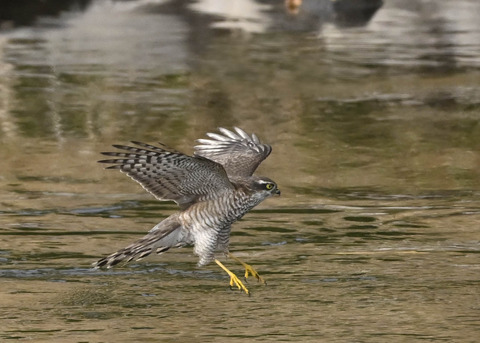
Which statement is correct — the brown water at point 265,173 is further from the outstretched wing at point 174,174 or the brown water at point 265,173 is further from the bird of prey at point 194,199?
the outstretched wing at point 174,174

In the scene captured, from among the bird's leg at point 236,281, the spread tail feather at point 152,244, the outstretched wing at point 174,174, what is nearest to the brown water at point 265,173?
the bird's leg at point 236,281

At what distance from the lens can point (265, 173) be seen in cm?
1119

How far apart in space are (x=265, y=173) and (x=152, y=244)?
3501 mm

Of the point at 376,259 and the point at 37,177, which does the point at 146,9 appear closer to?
the point at 37,177

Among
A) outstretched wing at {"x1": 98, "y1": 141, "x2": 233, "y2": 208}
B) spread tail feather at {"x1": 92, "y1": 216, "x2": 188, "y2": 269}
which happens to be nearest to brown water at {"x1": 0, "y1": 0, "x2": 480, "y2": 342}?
spread tail feather at {"x1": 92, "y1": 216, "x2": 188, "y2": 269}

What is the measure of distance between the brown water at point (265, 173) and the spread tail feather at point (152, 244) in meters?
0.22

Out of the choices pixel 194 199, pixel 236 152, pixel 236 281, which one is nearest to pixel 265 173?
pixel 236 152

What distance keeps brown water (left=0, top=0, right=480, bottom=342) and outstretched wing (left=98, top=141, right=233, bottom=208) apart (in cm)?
57

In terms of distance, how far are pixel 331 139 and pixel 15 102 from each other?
149 inches

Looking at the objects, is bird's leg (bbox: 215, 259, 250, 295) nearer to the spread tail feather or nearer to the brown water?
the brown water

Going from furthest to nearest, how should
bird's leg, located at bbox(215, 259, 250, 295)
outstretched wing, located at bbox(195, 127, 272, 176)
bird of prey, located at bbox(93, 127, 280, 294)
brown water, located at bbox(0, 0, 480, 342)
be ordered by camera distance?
outstretched wing, located at bbox(195, 127, 272, 176)
bird's leg, located at bbox(215, 259, 250, 295)
bird of prey, located at bbox(93, 127, 280, 294)
brown water, located at bbox(0, 0, 480, 342)

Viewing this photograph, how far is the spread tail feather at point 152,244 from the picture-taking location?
7.66 meters

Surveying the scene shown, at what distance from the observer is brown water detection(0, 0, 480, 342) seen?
733 centimetres

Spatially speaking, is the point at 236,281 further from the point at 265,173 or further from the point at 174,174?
the point at 265,173
